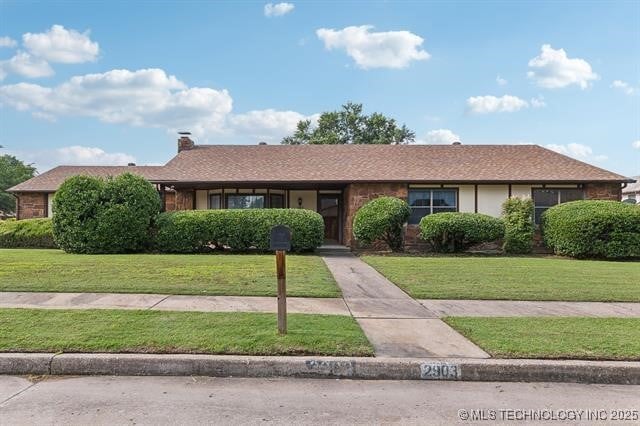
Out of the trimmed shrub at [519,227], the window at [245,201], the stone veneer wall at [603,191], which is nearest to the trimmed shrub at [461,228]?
the trimmed shrub at [519,227]

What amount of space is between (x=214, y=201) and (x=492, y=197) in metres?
11.5

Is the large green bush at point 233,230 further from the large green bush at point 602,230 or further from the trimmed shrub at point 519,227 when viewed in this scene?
the large green bush at point 602,230

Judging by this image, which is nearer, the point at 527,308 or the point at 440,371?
the point at 440,371

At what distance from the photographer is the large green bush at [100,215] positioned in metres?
14.7

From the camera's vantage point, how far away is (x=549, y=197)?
688 inches

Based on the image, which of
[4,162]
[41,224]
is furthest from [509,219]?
[4,162]

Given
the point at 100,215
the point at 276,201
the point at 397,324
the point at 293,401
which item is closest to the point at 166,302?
the point at 397,324

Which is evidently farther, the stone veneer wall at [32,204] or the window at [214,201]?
the stone veneer wall at [32,204]

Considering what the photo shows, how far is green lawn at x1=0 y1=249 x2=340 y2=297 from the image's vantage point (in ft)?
26.3

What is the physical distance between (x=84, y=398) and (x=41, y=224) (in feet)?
55.0

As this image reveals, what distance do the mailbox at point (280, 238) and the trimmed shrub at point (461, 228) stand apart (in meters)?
11.2

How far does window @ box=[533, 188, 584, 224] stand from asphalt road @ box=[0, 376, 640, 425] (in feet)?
47.4

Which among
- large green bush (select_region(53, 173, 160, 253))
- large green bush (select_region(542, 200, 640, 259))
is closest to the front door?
large green bush (select_region(53, 173, 160, 253))

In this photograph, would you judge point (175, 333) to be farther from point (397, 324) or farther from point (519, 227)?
point (519, 227)
